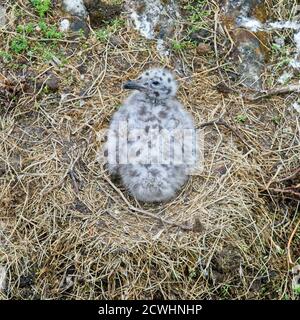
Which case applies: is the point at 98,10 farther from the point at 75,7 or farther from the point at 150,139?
the point at 150,139

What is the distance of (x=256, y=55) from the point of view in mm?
5352

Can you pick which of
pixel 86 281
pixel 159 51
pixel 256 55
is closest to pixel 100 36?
pixel 159 51

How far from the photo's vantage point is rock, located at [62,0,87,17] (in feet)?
17.8

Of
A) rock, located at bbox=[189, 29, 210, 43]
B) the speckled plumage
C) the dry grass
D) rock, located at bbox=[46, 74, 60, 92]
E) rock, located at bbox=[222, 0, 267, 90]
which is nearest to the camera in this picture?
the dry grass

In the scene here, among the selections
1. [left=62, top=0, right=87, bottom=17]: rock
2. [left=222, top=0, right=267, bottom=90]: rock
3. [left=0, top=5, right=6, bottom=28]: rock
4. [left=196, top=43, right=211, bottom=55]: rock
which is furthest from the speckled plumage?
[left=0, top=5, right=6, bottom=28]: rock

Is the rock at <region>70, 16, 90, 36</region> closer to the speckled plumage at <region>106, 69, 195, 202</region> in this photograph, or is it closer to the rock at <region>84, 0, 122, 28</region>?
the rock at <region>84, 0, 122, 28</region>

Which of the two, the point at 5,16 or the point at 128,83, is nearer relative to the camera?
the point at 128,83

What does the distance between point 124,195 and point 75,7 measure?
5.43ft

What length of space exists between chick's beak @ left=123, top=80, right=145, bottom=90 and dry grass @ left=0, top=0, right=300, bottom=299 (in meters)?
0.35

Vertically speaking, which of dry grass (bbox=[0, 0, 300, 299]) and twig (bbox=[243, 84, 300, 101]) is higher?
twig (bbox=[243, 84, 300, 101])

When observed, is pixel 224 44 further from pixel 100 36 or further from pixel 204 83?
pixel 100 36

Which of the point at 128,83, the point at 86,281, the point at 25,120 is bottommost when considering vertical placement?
the point at 86,281

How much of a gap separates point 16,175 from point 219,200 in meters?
1.42

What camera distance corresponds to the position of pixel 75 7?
5.44 metres
